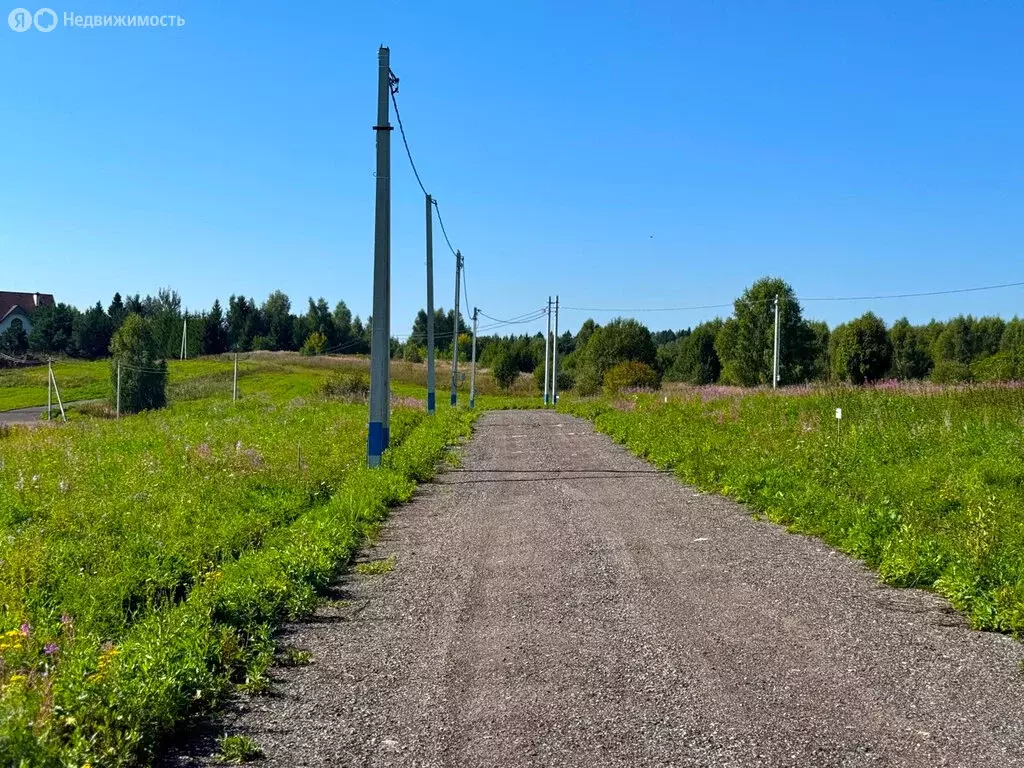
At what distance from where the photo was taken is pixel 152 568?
23.3 feet

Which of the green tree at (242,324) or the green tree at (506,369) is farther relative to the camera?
the green tree at (242,324)

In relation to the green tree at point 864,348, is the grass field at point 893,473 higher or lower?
lower

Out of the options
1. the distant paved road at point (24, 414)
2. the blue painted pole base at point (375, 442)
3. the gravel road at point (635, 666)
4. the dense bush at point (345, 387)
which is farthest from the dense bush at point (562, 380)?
the gravel road at point (635, 666)

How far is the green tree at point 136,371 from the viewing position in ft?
166

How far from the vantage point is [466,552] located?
8.39m

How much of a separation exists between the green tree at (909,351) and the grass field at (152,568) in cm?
6962

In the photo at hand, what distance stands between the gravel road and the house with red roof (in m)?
112

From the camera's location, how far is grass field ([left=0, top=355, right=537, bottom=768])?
13.2ft

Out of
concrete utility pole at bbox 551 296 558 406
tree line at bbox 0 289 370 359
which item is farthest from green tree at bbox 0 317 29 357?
concrete utility pole at bbox 551 296 558 406

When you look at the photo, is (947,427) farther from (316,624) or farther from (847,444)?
(316,624)

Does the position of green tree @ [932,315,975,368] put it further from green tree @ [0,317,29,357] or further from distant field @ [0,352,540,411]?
green tree @ [0,317,29,357]

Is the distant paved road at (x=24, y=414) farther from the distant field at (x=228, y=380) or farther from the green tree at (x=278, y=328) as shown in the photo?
the green tree at (x=278, y=328)

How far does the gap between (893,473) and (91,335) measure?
101 m

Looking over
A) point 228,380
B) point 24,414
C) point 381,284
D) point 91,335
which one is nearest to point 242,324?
point 91,335
